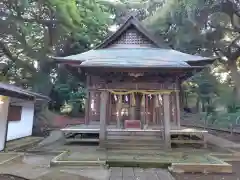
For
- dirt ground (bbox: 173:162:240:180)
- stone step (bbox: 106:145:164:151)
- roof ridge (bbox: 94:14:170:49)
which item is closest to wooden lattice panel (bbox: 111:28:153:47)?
roof ridge (bbox: 94:14:170:49)

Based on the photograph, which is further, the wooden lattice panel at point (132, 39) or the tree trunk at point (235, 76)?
the tree trunk at point (235, 76)

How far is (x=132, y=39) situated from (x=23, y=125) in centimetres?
879

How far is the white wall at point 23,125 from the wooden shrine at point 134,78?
4.10 metres

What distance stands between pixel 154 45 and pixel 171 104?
4000mm

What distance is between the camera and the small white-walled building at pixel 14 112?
10086mm

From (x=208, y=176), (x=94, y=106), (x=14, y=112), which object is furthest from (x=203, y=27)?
(x=208, y=176)

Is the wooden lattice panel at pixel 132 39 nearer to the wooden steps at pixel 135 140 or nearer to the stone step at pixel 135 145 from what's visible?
the wooden steps at pixel 135 140

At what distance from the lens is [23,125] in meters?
14.7

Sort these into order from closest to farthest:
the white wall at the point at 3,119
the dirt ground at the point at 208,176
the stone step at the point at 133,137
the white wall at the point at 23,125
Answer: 1. the dirt ground at the point at 208,176
2. the white wall at the point at 3,119
3. the stone step at the point at 133,137
4. the white wall at the point at 23,125

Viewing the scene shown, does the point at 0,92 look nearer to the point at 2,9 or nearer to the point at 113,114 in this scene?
the point at 113,114

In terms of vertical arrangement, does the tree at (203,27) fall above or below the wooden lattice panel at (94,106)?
above

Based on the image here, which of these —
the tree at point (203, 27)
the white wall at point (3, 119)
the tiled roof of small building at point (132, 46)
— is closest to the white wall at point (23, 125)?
the white wall at point (3, 119)

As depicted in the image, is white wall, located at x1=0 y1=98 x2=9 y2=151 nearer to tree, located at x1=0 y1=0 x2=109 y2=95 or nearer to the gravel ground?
the gravel ground

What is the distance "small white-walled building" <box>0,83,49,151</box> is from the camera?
10086mm
